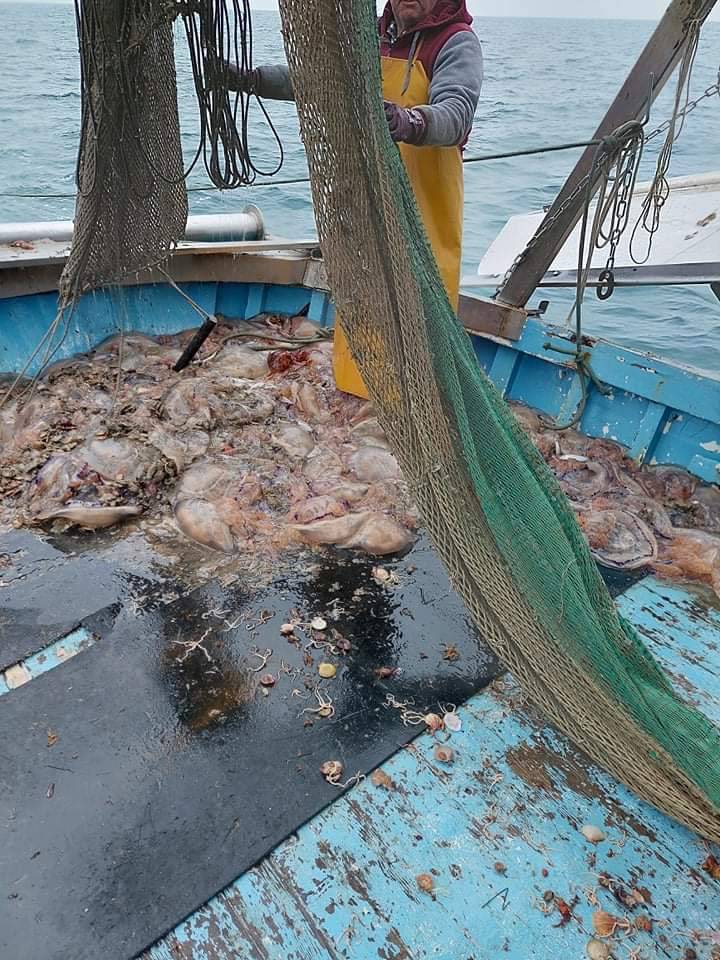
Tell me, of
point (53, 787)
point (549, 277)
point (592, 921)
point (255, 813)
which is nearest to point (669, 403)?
point (549, 277)

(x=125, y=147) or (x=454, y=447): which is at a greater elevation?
(x=125, y=147)

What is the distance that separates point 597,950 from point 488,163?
20.4 metres

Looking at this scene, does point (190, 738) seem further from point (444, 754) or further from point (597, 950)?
point (597, 950)

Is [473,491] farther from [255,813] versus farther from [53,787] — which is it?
[53,787]

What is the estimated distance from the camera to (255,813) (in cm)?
219

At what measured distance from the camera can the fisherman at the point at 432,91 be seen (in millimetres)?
2621

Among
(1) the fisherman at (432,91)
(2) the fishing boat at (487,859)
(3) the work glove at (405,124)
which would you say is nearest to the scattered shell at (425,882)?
(2) the fishing boat at (487,859)

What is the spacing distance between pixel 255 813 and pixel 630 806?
1255mm

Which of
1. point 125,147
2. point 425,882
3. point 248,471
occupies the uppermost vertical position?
point 125,147

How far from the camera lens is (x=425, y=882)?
2.05m

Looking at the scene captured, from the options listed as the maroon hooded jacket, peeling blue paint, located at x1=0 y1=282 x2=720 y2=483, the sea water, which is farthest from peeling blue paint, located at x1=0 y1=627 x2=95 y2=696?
→ the maroon hooded jacket

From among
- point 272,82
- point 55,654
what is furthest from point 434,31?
point 55,654

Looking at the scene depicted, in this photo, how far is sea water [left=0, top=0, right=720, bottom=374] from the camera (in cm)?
1036

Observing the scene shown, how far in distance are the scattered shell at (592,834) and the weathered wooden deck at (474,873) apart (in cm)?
2
